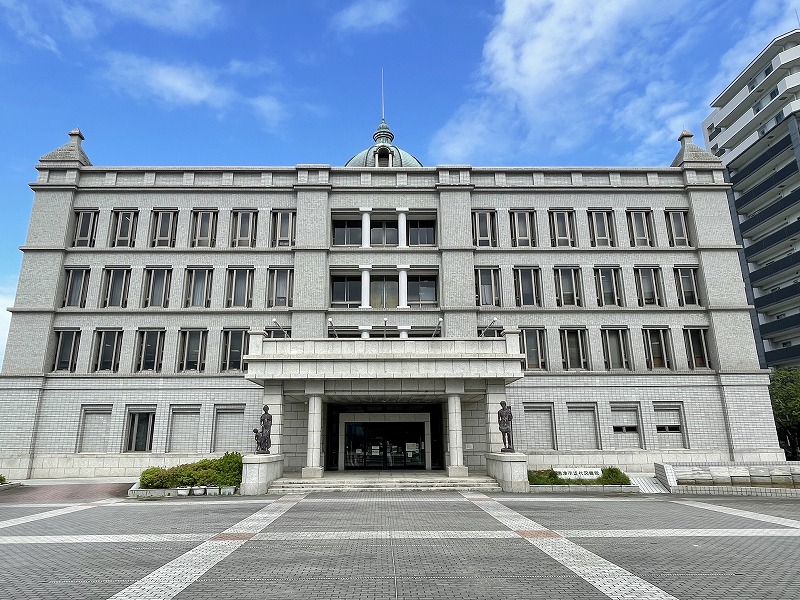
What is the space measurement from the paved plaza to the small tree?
25.1m

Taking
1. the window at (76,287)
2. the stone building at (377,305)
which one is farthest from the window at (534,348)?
the window at (76,287)

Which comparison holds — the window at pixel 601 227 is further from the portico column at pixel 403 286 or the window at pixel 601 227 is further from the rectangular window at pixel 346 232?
the rectangular window at pixel 346 232

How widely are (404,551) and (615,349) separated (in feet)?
85.3

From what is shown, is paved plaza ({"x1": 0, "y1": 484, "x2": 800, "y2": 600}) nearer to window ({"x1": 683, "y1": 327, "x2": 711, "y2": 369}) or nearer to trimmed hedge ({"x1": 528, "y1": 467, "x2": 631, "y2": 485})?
trimmed hedge ({"x1": 528, "y1": 467, "x2": 631, "y2": 485})

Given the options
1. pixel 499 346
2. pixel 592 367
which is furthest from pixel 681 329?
pixel 499 346

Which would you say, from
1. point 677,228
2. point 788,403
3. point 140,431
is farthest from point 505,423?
point 788,403

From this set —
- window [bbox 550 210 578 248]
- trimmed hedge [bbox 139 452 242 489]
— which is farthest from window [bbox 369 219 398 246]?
trimmed hedge [bbox 139 452 242 489]

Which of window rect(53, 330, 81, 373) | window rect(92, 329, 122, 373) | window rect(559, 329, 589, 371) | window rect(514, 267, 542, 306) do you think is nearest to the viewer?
window rect(53, 330, 81, 373)

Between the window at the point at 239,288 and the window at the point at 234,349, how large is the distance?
1.82 metres

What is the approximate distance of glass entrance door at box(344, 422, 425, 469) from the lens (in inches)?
1183

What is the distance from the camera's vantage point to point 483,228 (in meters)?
34.1

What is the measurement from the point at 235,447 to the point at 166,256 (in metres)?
12.8

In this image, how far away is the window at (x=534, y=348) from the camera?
31797 mm

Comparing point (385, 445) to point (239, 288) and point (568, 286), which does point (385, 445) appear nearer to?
point (239, 288)
